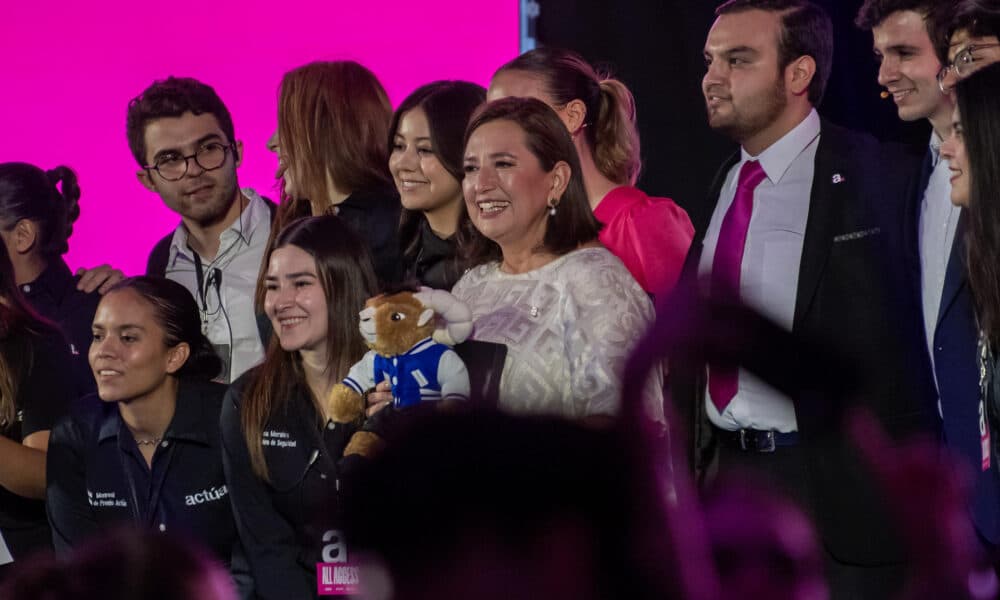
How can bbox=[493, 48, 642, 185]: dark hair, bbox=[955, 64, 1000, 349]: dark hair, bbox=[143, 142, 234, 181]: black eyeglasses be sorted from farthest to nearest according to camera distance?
bbox=[143, 142, 234, 181]: black eyeglasses → bbox=[493, 48, 642, 185]: dark hair → bbox=[955, 64, 1000, 349]: dark hair

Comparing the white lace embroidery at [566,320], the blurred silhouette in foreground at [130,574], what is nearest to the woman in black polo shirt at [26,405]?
the white lace embroidery at [566,320]

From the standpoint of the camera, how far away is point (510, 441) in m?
0.48

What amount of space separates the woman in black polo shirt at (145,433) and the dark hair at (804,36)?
5.58 ft

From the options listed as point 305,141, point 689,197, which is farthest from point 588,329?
point 689,197

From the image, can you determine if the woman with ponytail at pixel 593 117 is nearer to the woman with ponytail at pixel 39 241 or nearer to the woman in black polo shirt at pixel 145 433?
Answer: the woman in black polo shirt at pixel 145 433

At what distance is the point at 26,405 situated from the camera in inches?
149

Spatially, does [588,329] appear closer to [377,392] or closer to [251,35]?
[377,392]

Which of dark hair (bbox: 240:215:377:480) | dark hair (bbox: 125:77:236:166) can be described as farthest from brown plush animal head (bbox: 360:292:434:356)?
dark hair (bbox: 125:77:236:166)

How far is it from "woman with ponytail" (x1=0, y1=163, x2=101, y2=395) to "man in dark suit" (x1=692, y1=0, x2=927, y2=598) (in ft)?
6.63

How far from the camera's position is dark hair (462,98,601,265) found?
2.86 meters

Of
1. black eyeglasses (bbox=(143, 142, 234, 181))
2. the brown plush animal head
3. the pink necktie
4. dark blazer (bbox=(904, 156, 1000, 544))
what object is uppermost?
black eyeglasses (bbox=(143, 142, 234, 181))

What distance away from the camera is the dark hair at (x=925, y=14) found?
305 centimetres

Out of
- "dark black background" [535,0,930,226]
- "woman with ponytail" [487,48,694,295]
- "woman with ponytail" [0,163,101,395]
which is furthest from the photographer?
"dark black background" [535,0,930,226]

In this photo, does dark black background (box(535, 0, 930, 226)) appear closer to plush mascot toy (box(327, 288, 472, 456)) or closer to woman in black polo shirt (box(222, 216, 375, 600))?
woman in black polo shirt (box(222, 216, 375, 600))
